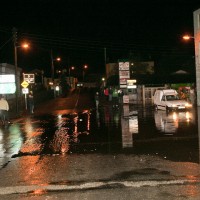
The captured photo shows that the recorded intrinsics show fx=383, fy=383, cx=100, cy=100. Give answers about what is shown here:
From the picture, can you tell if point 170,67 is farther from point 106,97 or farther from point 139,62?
point 106,97

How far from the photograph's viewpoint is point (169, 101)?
3131 centimetres

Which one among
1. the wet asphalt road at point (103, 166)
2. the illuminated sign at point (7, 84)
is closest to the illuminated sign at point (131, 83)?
the illuminated sign at point (7, 84)

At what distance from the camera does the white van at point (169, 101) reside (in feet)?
99.6

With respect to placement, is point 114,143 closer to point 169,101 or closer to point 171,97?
point 169,101

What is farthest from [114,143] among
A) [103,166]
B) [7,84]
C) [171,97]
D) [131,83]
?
[131,83]

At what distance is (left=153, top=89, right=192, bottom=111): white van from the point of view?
99.6ft

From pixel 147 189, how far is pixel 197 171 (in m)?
2.05

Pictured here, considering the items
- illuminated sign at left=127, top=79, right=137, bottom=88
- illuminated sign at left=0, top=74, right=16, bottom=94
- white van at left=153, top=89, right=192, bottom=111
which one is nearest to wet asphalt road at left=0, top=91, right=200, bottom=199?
white van at left=153, top=89, right=192, bottom=111

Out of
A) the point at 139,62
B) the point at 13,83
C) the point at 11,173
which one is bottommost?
the point at 11,173

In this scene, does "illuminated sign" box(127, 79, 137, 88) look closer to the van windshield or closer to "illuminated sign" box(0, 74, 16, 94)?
the van windshield

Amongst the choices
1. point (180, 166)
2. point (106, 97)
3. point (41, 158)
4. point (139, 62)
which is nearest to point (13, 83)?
point (106, 97)

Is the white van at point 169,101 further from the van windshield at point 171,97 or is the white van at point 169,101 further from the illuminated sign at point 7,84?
the illuminated sign at point 7,84

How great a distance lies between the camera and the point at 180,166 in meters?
9.80

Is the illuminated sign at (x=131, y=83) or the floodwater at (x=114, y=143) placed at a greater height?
the illuminated sign at (x=131, y=83)
